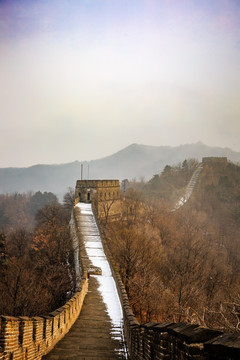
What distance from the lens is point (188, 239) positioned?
3612 cm

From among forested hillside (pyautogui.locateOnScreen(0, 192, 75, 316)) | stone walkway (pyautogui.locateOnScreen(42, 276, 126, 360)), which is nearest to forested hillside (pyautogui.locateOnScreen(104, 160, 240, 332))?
stone walkway (pyautogui.locateOnScreen(42, 276, 126, 360))

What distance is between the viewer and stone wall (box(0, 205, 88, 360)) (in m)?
5.82

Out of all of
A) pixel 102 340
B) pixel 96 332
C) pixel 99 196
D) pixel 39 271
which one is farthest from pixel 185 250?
pixel 102 340

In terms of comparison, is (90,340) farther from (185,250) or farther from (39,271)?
(185,250)

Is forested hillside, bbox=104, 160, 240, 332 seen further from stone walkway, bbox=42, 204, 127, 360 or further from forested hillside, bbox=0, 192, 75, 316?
forested hillside, bbox=0, 192, 75, 316

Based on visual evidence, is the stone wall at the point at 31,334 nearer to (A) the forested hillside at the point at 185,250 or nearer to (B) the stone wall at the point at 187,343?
(B) the stone wall at the point at 187,343

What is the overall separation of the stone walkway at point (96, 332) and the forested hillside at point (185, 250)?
2118mm

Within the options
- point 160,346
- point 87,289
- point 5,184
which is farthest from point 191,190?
point 5,184

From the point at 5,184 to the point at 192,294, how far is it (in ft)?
610

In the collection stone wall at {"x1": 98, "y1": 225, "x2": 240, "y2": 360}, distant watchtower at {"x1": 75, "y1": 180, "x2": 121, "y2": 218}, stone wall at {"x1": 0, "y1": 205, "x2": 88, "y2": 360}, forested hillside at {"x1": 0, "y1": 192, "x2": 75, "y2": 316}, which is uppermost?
distant watchtower at {"x1": 75, "y1": 180, "x2": 121, "y2": 218}

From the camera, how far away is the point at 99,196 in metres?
37.5

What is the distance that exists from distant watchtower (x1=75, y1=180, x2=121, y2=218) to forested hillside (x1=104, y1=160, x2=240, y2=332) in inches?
71.3

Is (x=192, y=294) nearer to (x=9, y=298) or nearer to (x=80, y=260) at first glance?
(x=80, y=260)

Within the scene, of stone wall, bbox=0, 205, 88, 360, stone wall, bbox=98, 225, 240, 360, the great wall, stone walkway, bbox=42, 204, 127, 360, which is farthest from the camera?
stone walkway, bbox=42, 204, 127, 360
